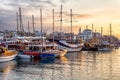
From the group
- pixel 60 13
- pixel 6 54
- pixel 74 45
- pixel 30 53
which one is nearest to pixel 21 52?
pixel 30 53

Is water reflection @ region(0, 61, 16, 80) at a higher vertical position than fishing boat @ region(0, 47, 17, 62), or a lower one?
lower

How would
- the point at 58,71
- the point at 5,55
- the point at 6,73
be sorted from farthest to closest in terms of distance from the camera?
the point at 5,55 < the point at 58,71 < the point at 6,73

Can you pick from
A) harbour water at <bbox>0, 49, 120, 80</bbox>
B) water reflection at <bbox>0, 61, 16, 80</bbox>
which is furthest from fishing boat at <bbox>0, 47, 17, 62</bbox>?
water reflection at <bbox>0, 61, 16, 80</bbox>

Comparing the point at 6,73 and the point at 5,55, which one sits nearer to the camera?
the point at 6,73

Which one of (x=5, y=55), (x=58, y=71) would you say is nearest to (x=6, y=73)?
(x=58, y=71)

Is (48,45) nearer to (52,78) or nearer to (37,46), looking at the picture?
(37,46)

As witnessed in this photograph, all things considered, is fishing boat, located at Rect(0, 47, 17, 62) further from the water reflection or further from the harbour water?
the water reflection

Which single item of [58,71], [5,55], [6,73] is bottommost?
[58,71]

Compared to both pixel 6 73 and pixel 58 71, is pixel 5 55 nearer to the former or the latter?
pixel 58 71

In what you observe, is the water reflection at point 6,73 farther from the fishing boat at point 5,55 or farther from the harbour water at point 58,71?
the fishing boat at point 5,55

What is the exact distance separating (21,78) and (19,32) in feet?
251

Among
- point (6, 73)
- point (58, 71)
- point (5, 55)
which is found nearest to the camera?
point (6, 73)

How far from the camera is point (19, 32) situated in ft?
373

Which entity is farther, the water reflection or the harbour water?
the harbour water
